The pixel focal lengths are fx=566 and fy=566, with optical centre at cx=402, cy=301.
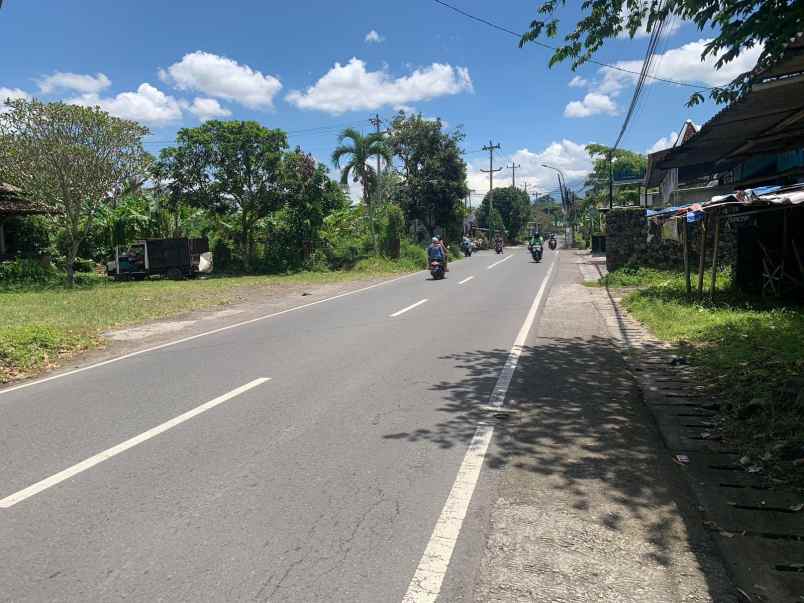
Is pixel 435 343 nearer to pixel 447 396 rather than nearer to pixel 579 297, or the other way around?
pixel 447 396

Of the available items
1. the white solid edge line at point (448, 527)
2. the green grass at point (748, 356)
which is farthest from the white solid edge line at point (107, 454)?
the green grass at point (748, 356)

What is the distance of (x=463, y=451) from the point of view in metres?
4.64

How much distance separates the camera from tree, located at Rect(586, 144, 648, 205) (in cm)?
4312

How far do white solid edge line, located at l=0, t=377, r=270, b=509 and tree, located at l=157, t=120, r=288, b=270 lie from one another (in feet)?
76.3

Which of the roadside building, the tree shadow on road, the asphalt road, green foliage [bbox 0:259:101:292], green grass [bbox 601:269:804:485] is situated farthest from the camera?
the roadside building

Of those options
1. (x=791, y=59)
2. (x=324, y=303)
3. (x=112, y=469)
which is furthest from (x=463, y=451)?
(x=324, y=303)

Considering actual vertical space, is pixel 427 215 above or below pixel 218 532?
above

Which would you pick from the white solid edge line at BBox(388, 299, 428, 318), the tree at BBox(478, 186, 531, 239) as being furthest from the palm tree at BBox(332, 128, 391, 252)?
the tree at BBox(478, 186, 531, 239)

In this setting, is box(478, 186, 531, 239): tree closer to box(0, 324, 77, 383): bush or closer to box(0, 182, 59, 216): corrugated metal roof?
box(0, 182, 59, 216): corrugated metal roof

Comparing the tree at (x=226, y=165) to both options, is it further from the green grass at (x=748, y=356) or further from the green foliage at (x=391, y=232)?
the green grass at (x=748, y=356)

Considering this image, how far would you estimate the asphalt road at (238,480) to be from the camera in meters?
3.01

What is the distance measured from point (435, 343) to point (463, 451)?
182 inches

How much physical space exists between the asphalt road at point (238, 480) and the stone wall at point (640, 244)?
14.8m

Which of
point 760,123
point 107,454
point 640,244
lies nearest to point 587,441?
point 107,454
